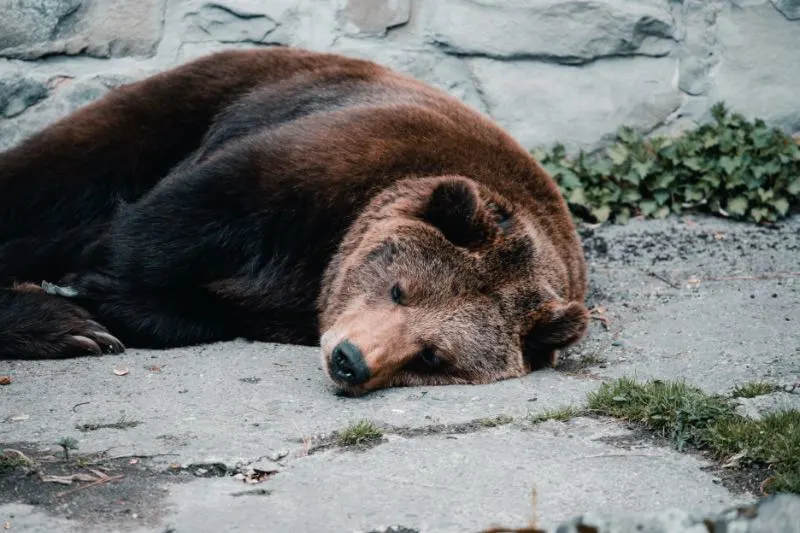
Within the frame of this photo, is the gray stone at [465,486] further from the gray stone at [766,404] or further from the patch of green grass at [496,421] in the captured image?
the gray stone at [766,404]

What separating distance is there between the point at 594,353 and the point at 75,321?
2372 mm

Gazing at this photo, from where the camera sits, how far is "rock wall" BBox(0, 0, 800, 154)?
6.42m

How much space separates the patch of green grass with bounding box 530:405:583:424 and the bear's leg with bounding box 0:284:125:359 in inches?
78.8

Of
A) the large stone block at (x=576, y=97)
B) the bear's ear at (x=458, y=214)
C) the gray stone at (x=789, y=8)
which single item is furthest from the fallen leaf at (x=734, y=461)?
the gray stone at (x=789, y=8)

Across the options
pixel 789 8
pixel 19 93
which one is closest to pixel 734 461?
pixel 789 8

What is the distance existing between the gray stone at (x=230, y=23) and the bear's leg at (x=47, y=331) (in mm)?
2394

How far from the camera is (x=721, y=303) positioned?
5395mm

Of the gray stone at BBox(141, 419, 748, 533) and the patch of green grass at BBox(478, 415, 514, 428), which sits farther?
the patch of green grass at BBox(478, 415, 514, 428)

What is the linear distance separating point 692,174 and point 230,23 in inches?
124

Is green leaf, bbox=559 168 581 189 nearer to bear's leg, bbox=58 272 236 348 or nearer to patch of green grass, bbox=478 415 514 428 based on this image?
bear's leg, bbox=58 272 236 348

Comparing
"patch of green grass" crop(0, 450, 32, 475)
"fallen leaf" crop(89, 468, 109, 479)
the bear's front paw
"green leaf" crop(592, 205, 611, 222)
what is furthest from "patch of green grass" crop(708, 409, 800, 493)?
"green leaf" crop(592, 205, 611, 222)

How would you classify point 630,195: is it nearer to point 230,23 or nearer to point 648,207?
point 648,207

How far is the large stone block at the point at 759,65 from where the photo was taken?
688 cm

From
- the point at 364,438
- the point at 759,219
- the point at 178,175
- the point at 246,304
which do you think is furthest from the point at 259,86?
the point at 759,219
